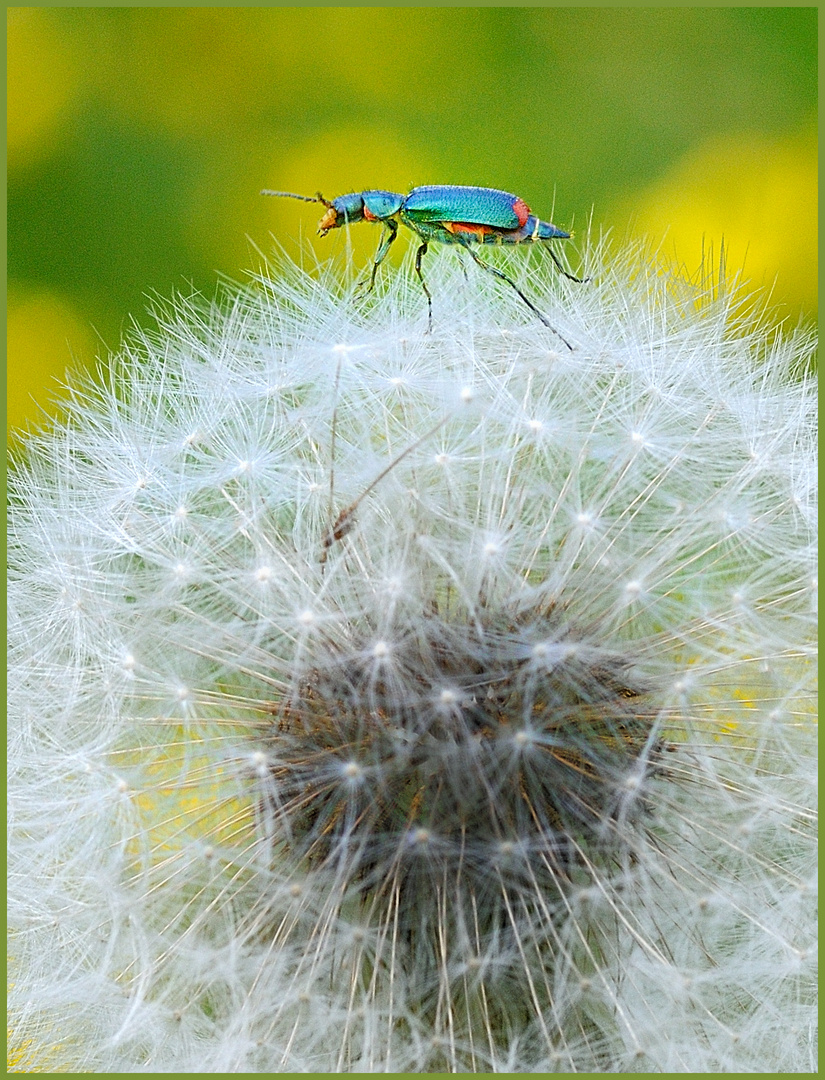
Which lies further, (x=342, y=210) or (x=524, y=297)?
(x=524, y=297)

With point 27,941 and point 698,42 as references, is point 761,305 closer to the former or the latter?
point 698,42

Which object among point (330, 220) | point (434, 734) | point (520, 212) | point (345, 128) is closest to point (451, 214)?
point (520, 212)

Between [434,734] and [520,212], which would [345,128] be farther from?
[434,734]

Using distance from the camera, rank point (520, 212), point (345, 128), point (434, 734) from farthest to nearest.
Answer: point (345, 128), point (520, 212), point (434, 734)

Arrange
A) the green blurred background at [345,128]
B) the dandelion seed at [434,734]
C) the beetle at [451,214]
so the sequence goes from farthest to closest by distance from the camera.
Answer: the green blurred background at [345,128] → the beetle at [451,214] → the dandelion seed at [434,734]

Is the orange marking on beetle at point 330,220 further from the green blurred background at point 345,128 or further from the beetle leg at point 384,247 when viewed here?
the green blurred background at point 345,128

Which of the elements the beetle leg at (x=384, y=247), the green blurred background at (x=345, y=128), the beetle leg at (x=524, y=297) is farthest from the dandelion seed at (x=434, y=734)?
the green blurred background at (x=345, y=128)

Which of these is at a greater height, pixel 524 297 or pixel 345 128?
pixel 345 128

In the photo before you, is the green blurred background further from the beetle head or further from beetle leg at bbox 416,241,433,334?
the beetle head
